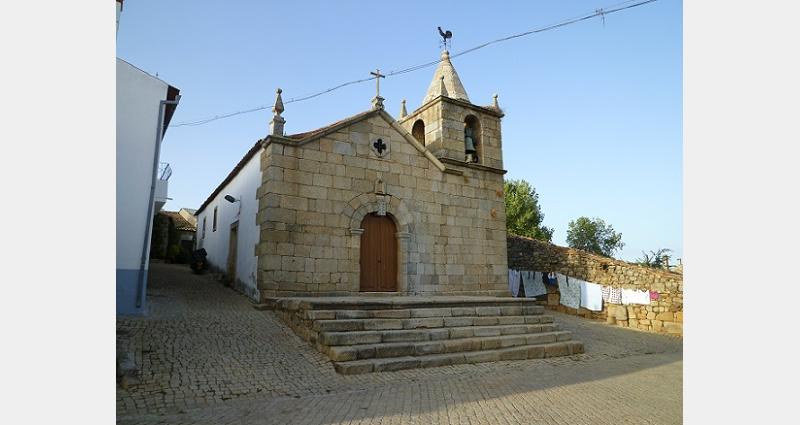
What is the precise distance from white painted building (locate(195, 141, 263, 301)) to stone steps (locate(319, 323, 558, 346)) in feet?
12.1

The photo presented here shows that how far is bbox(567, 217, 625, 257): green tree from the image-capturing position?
4616cm

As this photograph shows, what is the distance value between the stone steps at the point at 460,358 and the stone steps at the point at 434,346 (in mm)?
91

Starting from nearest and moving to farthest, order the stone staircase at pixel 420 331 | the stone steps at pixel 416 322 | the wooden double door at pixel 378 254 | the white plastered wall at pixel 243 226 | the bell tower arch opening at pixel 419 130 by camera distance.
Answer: the stone staircase at pixel 420 331 < the stone steps at pixel 416 322 < the white plastered wall at pixel 243 226 < the wooden double door at pixel 378 254 < the bell tower arch opening at pixel 419 130

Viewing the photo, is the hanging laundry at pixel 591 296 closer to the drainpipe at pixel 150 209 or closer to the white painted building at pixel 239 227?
the white painted building at pixel 239 227

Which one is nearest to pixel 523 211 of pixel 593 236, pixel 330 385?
pixel 593 236

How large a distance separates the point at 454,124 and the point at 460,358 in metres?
8.16

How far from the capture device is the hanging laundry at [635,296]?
1381 centimetres

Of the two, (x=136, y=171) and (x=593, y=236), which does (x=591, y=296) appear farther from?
(x=593, y=236)

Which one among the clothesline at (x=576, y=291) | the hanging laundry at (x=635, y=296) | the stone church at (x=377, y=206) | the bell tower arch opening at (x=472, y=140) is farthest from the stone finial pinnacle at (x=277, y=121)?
the hanging laundry at (x=635, y=296)

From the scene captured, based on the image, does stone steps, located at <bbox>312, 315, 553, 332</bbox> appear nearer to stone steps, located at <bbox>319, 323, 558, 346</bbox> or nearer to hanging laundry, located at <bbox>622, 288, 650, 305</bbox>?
stone steps, located at <bbox>319, 323, 558, 346</bbox>

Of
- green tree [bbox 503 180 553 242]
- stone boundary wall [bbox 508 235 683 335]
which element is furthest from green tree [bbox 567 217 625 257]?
stone boundary wall [bbox 508 235 683 335]

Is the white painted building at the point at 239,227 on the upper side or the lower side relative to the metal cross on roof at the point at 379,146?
lower

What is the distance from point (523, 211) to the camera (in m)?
34.0

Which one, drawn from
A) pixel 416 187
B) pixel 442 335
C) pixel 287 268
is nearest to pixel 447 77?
pixel 416 187
